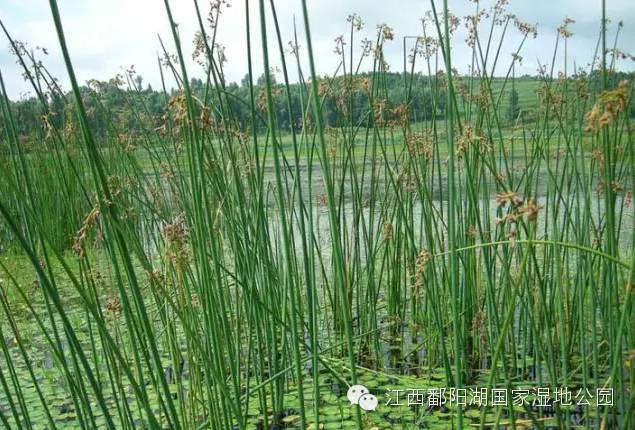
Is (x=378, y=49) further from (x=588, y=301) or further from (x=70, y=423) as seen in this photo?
(x=70, y=423)

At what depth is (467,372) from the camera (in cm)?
215

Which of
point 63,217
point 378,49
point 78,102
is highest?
point 378,49

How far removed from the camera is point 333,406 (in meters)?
2.10

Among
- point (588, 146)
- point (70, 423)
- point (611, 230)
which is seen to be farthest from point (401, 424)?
point (588, 146)

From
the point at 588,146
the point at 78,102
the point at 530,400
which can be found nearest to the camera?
the point at 78,102

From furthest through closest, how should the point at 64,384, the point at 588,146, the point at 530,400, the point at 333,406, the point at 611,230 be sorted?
1. the point at 588,146
2. the point at 64,384
3. the point at 333,406
4. the point at 530,400
5. the point at 611,230

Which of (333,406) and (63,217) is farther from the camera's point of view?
(63,217)

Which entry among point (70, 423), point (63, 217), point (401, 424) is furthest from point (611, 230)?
point (63, 217)

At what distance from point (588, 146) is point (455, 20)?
8.95 ft

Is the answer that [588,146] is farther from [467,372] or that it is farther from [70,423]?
[70,423]

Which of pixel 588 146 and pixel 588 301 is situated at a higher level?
pixel 588 146

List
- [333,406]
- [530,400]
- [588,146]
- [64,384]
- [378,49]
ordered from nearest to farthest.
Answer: [530,400]
[333,406]
[378,49]
[64,384]
[588,146]

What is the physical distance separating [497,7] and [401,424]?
1.41 meters

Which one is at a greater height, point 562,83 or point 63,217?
point 562,83
